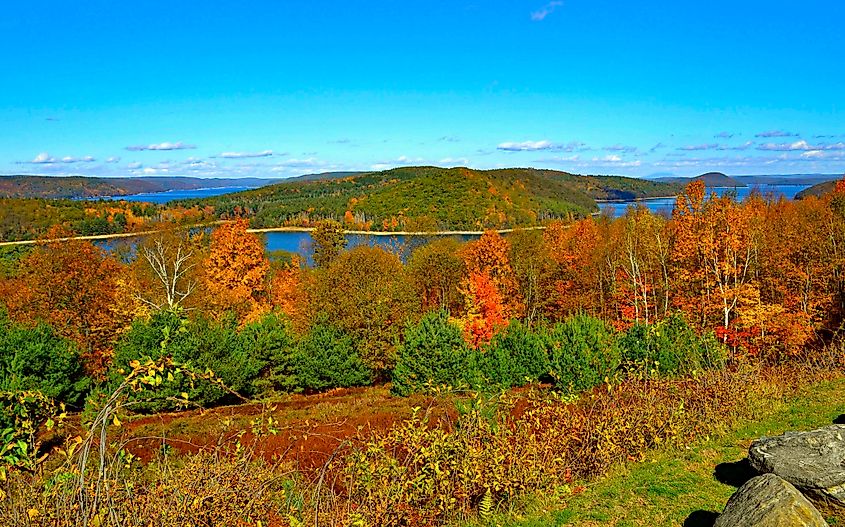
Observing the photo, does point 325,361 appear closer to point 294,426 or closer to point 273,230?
point 294,426

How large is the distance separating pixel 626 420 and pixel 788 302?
883 inches

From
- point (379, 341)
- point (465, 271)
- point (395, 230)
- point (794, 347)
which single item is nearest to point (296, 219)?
point (395, 230)

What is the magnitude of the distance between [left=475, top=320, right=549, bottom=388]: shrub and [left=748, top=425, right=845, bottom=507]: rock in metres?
14.8

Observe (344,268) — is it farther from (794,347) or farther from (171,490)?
(171,490)

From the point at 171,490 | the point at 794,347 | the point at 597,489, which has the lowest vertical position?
the point at 794,347

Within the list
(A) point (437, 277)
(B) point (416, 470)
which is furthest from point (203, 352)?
(A) point (437, 277)

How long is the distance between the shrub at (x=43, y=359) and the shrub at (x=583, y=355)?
56.0 feet

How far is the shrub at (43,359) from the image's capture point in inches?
731

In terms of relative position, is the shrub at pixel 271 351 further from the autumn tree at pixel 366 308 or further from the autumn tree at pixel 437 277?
the autumn tree at pixel 437 277

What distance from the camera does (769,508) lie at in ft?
17.3

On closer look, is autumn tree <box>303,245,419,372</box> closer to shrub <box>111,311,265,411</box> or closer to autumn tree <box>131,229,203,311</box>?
shrub <box>111,311,265,411</box>

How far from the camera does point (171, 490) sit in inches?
200

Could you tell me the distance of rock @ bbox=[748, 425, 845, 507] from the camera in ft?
20.5

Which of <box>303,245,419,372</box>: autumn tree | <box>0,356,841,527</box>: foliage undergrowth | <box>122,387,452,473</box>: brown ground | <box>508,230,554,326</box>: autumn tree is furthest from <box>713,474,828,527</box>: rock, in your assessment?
<box>508,230,554,326</box>: autumn tree
